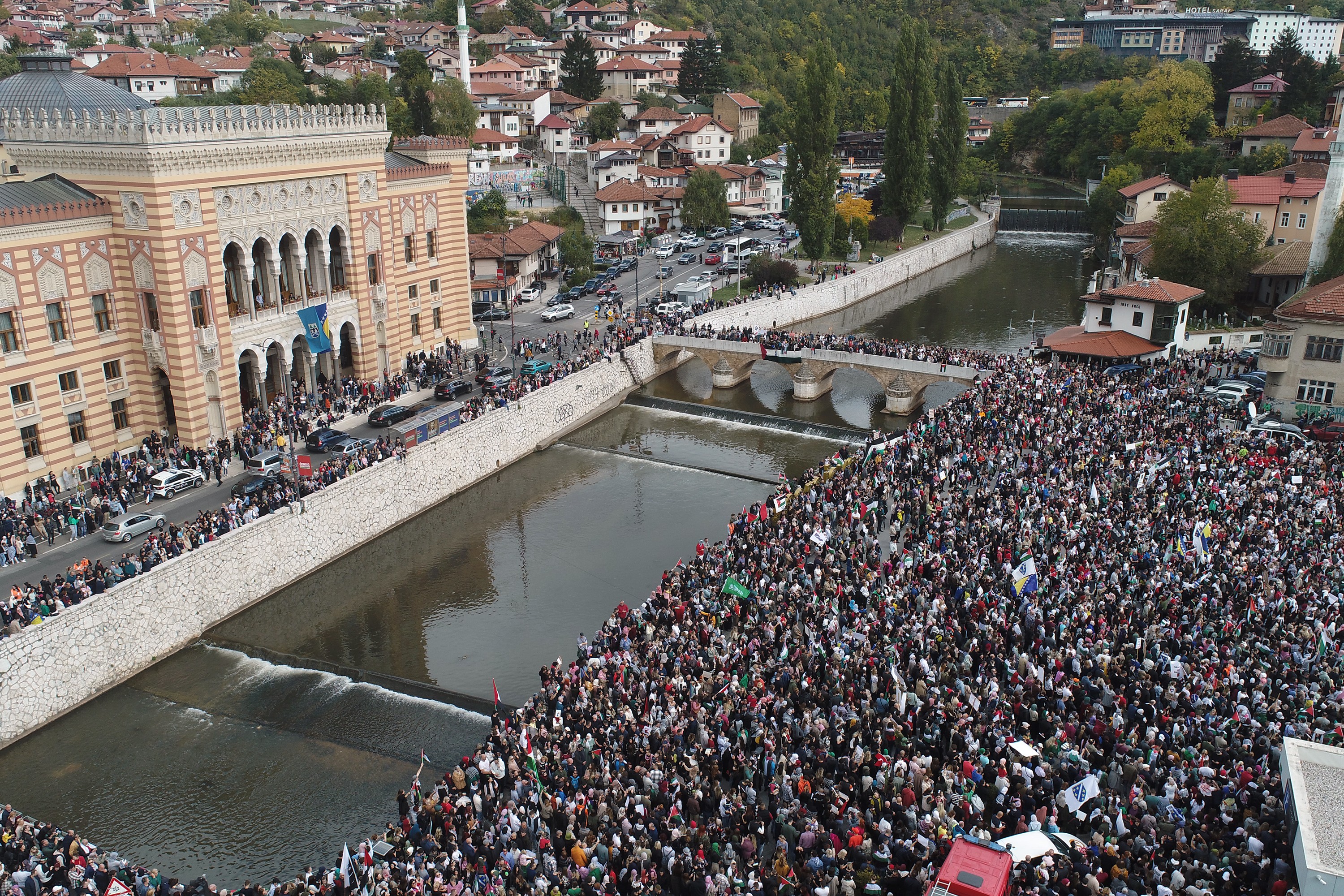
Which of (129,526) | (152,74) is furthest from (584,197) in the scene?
(129,526)

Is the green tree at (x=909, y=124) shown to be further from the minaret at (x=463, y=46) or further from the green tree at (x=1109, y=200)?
the minaret at (x=463, y=46)

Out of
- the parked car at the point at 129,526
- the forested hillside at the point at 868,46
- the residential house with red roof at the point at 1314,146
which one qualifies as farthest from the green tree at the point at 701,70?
the parked car at the point at 129,526

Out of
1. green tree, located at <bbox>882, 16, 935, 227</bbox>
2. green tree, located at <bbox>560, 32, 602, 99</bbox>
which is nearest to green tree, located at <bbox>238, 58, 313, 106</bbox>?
green tree, located at <bbox>560, 32, 602, 99</bbox>

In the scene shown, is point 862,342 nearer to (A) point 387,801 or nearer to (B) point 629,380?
(B) point 629,380

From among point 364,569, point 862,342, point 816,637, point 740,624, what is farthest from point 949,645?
point 862,342

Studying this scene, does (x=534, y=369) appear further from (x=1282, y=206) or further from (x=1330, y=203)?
(x=1282, y=206)

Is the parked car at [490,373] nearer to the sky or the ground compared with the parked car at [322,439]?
nearer to the sky

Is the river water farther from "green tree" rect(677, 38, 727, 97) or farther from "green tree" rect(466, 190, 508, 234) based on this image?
"green tree" rect(677, 38, 727, 97)
